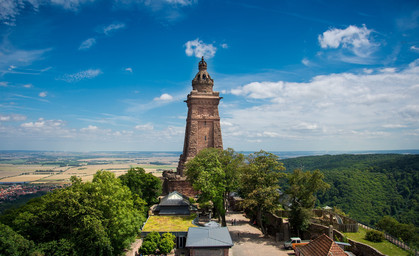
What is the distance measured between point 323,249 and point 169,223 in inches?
561

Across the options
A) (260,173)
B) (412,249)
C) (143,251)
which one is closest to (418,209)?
(412,249)

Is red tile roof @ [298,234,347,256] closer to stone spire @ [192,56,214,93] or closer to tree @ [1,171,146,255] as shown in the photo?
tree @ [1,171,146,255]

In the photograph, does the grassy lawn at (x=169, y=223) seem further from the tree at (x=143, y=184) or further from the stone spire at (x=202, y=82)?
the stone spire at (x=202, y=82)

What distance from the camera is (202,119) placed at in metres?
40.7

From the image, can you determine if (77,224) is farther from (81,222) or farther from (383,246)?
(383,246)

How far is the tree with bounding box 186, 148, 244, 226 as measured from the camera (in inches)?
1041

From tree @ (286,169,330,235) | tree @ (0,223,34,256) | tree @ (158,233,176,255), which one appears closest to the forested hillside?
tree @ (286,169,330,235)

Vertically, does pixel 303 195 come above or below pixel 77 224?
above

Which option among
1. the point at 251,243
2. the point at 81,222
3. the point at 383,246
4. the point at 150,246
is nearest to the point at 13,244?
the point at 81,222

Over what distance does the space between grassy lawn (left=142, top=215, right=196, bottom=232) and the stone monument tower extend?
13093 mm

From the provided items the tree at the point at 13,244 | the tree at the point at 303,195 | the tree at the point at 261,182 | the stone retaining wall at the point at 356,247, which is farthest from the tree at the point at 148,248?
the stone retaining wall at the point at 356,247

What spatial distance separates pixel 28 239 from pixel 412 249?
28157 mm

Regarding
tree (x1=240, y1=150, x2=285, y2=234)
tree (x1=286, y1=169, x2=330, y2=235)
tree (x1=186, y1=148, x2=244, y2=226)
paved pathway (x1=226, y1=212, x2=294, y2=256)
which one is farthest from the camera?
tree (x1=186, y1=148, x2=244, y2=226)

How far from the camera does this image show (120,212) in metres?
20.1
